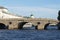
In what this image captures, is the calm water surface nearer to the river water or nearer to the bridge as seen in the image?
the river water

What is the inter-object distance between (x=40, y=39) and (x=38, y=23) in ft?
212

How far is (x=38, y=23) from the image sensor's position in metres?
164

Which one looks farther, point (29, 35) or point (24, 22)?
point (24, 22)

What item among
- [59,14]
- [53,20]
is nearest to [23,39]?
[53,20]

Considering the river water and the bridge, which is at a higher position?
the bridge

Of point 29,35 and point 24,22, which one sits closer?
point 29,35

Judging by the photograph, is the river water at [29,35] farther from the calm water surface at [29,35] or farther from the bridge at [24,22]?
the bridge at [24,22]

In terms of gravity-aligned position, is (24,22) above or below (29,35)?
above

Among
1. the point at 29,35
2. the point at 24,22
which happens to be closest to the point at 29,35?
the point at 29,35

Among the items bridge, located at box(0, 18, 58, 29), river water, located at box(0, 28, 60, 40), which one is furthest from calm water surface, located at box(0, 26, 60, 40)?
bridge, located at box(0, 18, 58, 29)

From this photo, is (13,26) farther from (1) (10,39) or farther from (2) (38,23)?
(1) (10,39)

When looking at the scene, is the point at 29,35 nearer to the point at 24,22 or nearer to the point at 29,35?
the point at 29,35

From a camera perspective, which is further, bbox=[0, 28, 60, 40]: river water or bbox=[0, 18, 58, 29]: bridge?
bbox=[0, 18, 58, 29]: bridge

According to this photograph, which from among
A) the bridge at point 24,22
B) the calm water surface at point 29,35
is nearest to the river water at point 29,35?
the calm water surface at point 29,35
